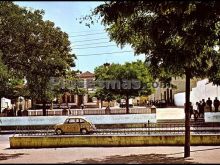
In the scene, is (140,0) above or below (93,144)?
above

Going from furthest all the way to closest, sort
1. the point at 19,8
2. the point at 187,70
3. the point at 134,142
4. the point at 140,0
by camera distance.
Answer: the point at 19,8 < the point at 134,142 < the point at 187,70 < the point at 140,0

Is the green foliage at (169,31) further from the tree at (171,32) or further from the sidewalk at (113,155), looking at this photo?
the sidewalk at (113,155)

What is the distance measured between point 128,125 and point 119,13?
69.7ft

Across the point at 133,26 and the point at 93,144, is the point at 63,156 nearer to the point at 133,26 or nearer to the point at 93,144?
the point at 93,144

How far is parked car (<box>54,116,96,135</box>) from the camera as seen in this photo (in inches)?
1143

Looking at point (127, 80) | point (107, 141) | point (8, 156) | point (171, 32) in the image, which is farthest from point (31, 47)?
point (171, 32)

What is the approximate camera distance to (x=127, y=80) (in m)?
45.4

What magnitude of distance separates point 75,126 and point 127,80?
17.0 metres

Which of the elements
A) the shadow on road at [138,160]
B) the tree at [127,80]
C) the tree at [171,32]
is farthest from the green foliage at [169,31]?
the tree at [127,80]

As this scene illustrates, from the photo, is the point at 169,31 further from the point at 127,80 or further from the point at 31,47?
the point at 127,80

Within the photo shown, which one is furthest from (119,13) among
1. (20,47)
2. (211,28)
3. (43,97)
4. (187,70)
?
(43,97)

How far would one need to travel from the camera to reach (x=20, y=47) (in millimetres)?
30438

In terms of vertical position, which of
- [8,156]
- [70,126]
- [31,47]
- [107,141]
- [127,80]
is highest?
[31,47]

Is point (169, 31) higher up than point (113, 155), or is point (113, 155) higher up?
point (169, 31)
